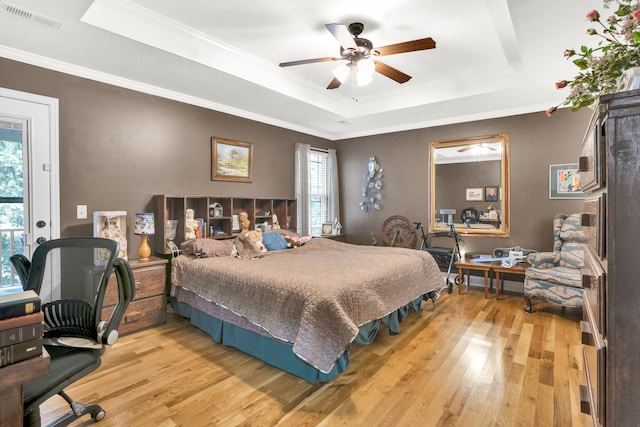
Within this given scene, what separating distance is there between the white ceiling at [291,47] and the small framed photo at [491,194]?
43.5 inches

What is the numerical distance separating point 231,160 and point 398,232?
293cm

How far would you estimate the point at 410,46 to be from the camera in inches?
98.6

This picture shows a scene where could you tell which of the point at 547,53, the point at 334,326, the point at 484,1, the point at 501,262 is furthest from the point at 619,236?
the point at 501,262

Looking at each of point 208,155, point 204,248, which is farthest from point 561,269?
point 208,155

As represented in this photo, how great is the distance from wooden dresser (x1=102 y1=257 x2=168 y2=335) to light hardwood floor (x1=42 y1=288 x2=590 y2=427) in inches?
5.6

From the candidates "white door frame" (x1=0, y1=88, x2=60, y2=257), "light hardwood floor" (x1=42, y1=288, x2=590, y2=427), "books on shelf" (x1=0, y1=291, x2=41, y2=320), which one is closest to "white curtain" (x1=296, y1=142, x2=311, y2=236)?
"light hardwood floor" (x1=42, y1=288, x2=590, y2=427)

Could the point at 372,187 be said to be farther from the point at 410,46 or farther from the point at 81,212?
the point at 81,212

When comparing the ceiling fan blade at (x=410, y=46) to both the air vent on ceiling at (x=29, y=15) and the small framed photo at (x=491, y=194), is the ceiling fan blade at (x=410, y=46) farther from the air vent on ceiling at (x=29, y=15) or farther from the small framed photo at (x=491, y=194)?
the small framed photo at (x=491, y=194)

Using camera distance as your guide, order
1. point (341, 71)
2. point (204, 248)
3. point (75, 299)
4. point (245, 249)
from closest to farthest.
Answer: point (75, 299) < point (341, 71) < point (204, 248) < point (245, 249)

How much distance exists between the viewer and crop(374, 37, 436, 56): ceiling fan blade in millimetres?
2381

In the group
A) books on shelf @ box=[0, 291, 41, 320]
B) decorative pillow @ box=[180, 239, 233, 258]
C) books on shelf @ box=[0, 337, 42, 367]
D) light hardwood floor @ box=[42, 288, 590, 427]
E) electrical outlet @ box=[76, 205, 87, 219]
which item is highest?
electrical outlet @ box=[76, 205, 87, 219]

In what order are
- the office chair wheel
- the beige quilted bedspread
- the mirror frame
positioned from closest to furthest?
the beige quilted bedspread → the mirror frame → the office chair wheel

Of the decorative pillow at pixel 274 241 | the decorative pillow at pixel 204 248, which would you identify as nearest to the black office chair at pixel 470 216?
the decorative pillow at pixel 274 241

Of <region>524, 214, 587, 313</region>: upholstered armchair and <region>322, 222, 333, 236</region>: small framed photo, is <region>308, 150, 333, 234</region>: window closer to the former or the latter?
<region>322, 222, 333, 236</region>: small framed photo
